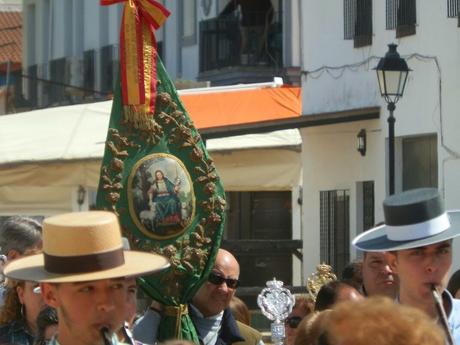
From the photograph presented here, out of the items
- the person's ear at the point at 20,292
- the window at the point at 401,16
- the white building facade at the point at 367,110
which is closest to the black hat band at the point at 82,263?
the person's ear at the point at 20,292

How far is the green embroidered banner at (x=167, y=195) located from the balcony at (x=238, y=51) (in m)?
21.3

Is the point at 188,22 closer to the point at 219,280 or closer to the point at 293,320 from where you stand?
the point at 293,320

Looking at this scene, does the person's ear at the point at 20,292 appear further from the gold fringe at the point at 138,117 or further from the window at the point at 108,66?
the window at the point at 108,66

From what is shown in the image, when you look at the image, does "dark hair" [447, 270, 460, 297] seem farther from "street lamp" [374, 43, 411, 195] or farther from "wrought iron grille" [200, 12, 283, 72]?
"wrought iron grille" [200, 12, 283, 72]

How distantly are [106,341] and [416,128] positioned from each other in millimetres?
16113

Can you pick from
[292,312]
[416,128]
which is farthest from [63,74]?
[292,312]

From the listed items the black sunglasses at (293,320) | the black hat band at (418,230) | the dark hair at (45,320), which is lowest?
the black sunglasses at (293,320)

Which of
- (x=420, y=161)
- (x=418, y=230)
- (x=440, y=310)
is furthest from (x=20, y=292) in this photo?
(x=420, y=161)

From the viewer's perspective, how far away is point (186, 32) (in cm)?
3334

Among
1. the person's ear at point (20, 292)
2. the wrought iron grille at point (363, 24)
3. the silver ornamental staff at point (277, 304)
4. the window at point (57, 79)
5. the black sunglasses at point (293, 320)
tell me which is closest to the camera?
the person's ear at point (20, 292)

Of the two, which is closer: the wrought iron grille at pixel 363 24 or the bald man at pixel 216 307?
the bald man at pixel 216 307

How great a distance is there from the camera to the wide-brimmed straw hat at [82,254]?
16.9 feet

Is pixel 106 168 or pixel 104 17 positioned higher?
pixel 104 17

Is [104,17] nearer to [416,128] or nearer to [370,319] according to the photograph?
[416,128]
